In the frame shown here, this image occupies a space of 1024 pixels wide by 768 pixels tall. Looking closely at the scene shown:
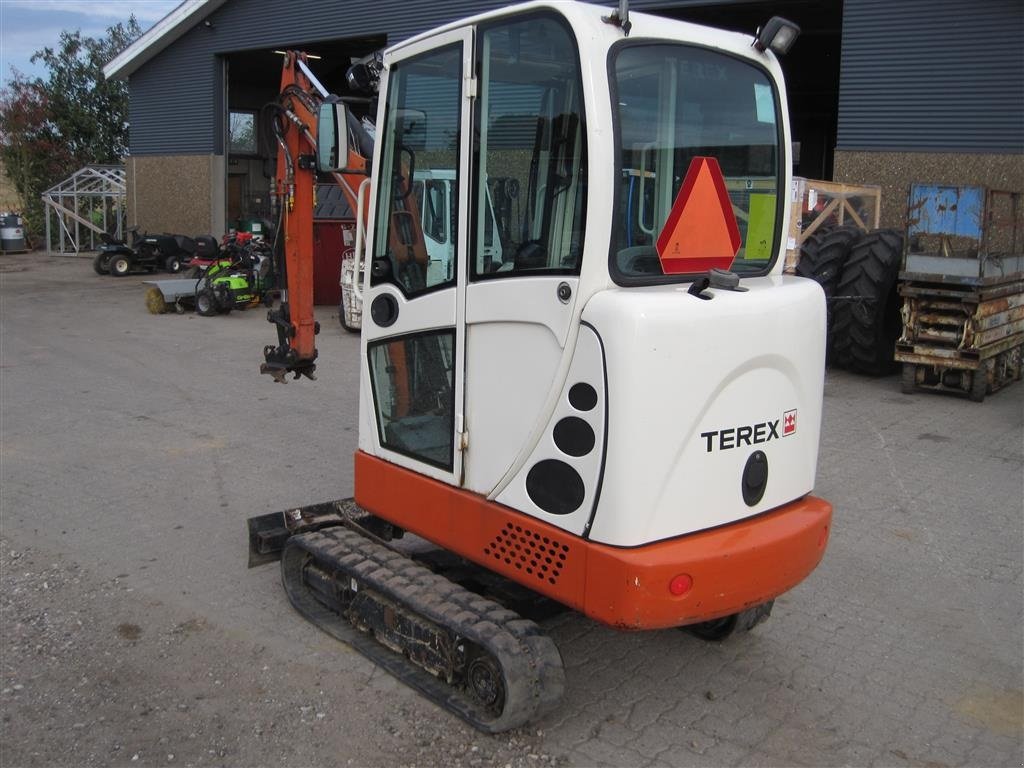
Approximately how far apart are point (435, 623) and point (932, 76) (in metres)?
12.5

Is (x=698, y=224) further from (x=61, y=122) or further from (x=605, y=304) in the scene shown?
(x=61, y=122)

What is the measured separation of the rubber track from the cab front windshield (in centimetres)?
148

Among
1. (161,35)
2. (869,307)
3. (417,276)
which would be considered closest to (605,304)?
(417,276)

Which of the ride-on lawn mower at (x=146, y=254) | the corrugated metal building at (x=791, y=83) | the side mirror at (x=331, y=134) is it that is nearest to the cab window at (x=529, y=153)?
the side mirror at (x=331, y=134)

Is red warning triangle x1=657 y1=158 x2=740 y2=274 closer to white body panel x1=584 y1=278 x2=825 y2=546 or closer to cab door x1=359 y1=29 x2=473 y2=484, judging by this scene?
white body panel x1=584 y1=278 x2=825 y2=546

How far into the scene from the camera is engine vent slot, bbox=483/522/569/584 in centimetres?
373

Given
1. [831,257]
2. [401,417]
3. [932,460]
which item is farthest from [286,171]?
[831,257]

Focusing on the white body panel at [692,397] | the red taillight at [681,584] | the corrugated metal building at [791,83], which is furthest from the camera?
the corrugated metal building at [791,83]

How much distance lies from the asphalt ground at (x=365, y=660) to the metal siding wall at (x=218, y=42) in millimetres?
13112

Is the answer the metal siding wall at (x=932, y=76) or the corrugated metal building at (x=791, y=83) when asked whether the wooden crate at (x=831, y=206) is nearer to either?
the corrugated metal building at (x=791, y=83)

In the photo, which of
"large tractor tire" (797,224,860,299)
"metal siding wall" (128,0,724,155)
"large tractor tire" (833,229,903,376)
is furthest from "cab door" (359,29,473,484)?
"metal siding wall" (128,0,724,155)

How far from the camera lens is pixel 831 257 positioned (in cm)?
1165

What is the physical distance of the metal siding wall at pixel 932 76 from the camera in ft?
42.9

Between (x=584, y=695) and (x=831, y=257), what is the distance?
8.59 m
